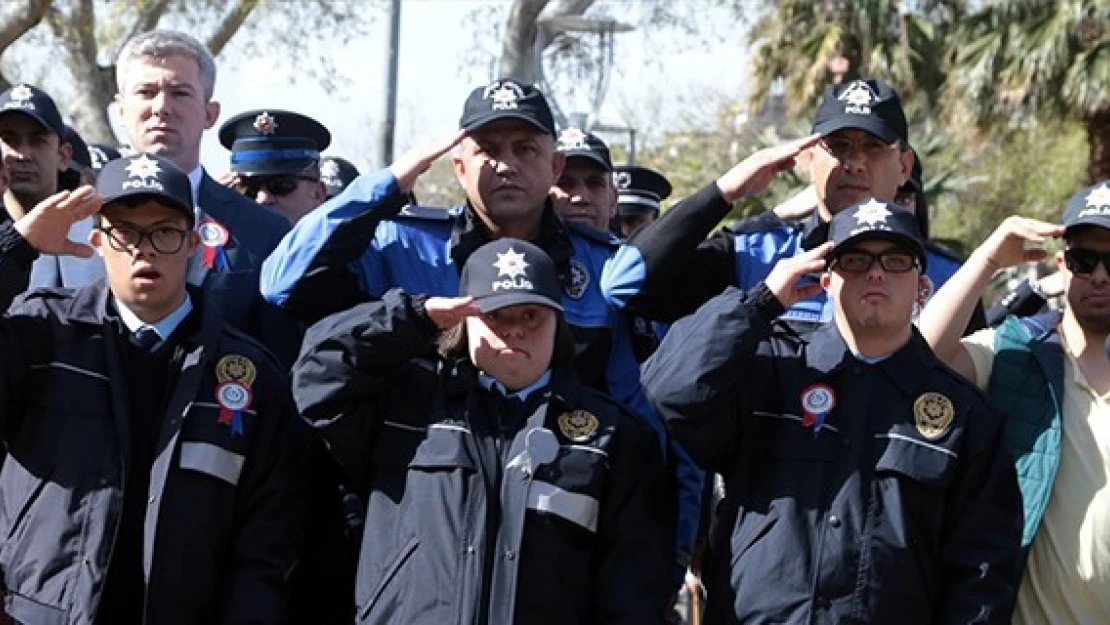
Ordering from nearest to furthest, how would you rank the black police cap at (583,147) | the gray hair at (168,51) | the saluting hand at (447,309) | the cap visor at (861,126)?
1. the saluting hand at (447,309)
2. the cap visor at (861,126)
3. the gray hair at (168,51)
4. the black police cap at (583,147)

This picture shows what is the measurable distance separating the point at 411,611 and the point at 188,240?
1310mm

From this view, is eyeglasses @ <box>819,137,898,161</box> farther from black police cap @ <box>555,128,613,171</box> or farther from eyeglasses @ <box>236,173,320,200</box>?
eyeglasses @ <box>236,173,320,200</box>

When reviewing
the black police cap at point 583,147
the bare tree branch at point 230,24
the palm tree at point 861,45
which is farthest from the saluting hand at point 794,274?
the palm tree at point 861,45

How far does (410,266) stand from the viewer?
233 inches

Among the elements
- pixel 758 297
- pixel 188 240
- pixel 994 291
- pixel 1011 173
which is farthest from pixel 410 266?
pixel 1011 173

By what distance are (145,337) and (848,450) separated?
206cm

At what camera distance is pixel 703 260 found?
19.6 ft

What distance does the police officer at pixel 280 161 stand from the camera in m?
7.92

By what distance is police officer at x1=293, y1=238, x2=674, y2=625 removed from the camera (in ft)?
A: 16.8

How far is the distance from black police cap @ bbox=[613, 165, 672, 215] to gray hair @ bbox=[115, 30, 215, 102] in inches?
137

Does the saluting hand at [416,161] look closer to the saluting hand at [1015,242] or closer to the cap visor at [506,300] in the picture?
the cap visor at [506,300]

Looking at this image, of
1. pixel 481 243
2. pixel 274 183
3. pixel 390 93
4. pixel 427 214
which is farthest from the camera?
pixel 390 93

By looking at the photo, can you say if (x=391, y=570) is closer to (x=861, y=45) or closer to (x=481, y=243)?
(x=481, y=243)

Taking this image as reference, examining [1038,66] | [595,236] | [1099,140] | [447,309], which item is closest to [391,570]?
[447,309]
